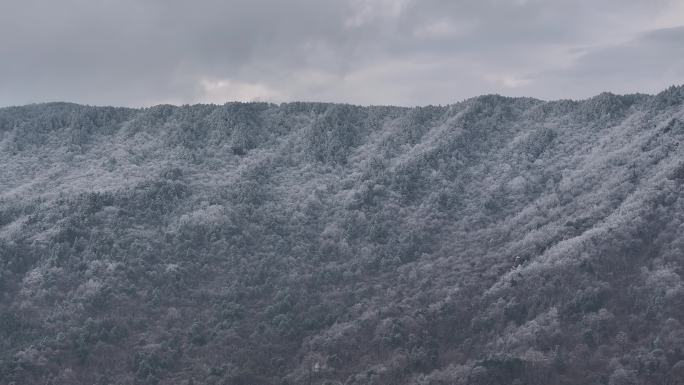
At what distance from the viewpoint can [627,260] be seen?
47.1m

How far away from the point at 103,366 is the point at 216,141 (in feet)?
118

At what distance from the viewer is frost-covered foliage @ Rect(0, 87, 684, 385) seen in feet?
144

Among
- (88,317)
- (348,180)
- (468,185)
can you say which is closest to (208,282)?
(88,317)

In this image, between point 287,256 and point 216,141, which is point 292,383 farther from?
point 216,141

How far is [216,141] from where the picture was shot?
258 feet

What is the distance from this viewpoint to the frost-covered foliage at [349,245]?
44.0 meters

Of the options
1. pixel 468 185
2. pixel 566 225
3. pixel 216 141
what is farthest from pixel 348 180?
pixel 566 225

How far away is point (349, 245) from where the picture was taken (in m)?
59.7

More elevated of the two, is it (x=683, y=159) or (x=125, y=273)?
(x=683, y=159)

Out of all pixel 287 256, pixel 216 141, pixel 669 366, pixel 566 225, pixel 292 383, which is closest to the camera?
pixel 669 366

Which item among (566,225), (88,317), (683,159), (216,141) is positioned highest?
(216,141)

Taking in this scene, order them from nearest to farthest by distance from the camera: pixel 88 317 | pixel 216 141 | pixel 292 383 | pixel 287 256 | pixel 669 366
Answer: pixel 669 366 < pixel 292 383 < pixel 88 317 < pixel 287 256 < pixel 216 141

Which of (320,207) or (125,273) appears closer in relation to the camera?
(125,273)

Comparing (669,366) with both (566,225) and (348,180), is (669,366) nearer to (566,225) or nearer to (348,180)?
(566,225)
